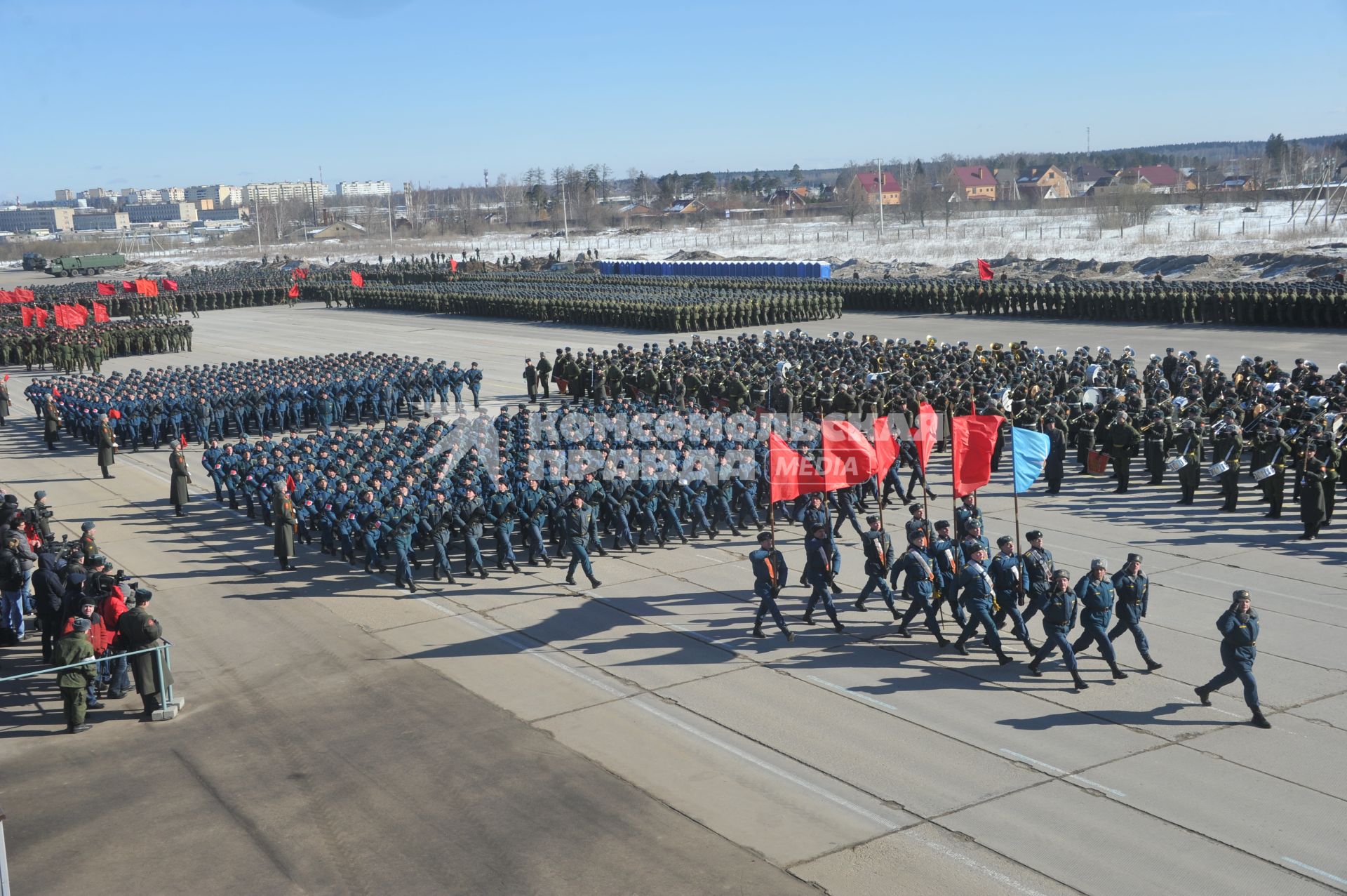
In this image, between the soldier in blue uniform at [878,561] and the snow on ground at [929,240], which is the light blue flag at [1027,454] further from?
the snow on ground at [929,240]

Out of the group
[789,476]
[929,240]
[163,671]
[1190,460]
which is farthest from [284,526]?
[929,240]

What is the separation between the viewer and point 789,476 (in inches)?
615

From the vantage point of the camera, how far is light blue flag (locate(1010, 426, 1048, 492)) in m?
14.3

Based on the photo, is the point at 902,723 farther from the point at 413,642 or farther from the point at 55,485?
the point at 55,485

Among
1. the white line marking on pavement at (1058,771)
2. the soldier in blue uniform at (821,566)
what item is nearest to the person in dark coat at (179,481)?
the soldier in blue uniform at (821,566)

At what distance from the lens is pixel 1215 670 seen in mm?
12039

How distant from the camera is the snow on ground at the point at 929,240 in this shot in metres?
69.4

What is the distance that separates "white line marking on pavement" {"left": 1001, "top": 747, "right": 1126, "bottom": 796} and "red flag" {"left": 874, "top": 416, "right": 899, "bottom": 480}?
19.2ft

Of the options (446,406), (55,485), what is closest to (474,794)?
(55,485)

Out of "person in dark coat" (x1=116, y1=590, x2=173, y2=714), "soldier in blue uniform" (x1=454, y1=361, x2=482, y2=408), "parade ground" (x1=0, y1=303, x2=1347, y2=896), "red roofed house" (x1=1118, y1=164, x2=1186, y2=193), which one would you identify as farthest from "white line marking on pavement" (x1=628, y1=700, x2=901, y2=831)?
"red roofed house" (x1=1118, y1=164, x2=1186, y2=193)

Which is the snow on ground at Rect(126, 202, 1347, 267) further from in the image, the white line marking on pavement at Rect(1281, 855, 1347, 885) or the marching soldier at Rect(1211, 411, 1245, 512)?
the white line marking on pavement at Rect(1281, 855, 1347, 885)

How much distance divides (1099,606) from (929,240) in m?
83.0

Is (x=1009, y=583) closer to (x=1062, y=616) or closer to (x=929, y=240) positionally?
(x=1062, y=616)

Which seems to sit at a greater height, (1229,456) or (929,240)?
(929,240)
